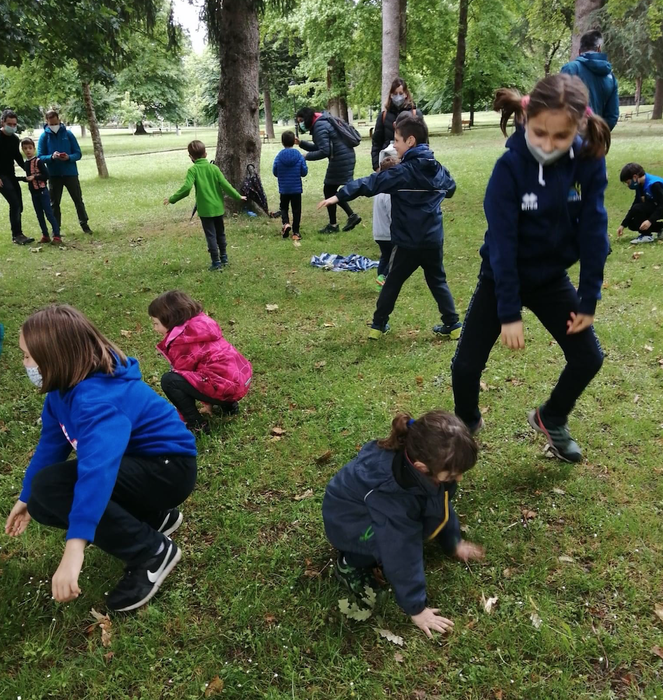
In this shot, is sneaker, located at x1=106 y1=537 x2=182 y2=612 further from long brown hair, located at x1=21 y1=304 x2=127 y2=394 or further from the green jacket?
the green jacket

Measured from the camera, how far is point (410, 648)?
2391mm

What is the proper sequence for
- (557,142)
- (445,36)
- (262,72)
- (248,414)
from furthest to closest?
(262,72), (445,36), (248,414), (557,142)

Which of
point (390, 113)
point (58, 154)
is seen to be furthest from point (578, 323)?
point (58, 154)

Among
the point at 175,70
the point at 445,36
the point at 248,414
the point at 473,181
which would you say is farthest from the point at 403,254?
the point at 175,70

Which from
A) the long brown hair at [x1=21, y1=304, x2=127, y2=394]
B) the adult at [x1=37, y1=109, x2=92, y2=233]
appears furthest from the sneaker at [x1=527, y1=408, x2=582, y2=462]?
the adult at [x1=37, y1=109, x2=92, y2=233]

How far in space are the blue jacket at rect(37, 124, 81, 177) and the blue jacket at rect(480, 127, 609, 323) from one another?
9215mm

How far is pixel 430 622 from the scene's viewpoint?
2.39 metres

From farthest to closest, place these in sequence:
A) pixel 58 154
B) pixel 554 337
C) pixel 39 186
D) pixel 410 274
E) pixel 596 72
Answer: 1. pixel 58 154
2. pixel 39 186
3. pixel 596 72
4. pixel 410 274
5. pixel 554 337

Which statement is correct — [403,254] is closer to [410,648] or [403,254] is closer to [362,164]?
[410,648]

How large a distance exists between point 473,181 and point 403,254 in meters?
10.1

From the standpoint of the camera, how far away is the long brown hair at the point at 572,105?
94.3 inches

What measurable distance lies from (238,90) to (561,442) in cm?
942

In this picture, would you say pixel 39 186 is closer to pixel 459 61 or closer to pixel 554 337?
pixel 554 337

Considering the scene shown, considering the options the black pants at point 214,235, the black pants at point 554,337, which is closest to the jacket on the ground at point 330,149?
the black pants at point 214,235
